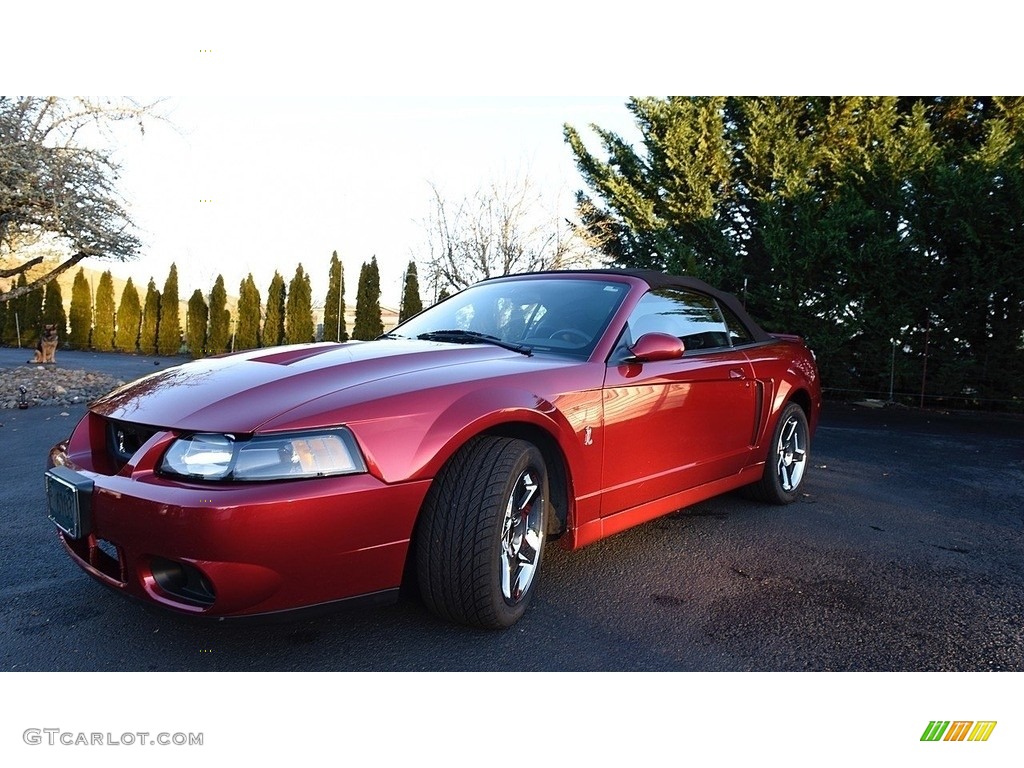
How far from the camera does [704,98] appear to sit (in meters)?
13.1

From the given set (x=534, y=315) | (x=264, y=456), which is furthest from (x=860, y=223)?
(x=264, y=456)

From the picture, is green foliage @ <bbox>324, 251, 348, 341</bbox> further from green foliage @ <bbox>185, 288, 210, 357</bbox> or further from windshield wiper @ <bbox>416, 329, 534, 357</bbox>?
windshield wiper @ <bbox>416, 329, 534, 357</bbox>

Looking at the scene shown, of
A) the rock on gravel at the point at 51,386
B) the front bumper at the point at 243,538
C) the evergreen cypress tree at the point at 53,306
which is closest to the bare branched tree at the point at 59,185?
the rock on gravel at the point at 51,386

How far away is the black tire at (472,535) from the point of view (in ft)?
7.36

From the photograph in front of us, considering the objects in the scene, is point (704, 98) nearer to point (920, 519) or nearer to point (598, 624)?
point (920, 519)

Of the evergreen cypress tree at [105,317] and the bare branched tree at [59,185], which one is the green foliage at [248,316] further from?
the bare branched tree at [59,185]

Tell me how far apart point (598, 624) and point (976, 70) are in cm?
330

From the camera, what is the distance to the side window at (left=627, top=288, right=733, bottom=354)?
3359 mm

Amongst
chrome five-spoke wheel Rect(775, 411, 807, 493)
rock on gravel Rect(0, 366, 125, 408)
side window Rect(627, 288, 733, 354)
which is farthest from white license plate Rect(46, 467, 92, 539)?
rock on gravel Rect(0, 366, 125, 408)

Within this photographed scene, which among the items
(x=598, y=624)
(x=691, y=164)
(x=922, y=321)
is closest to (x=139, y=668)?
(x=598, y=624)

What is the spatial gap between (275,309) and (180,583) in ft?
63.5

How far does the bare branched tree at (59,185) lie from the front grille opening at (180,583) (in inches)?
390

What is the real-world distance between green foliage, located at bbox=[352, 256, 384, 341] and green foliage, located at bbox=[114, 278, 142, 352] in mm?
8750

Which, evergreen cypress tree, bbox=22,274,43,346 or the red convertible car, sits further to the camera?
evergreen cypress tree, bbox=22,274,43,346
